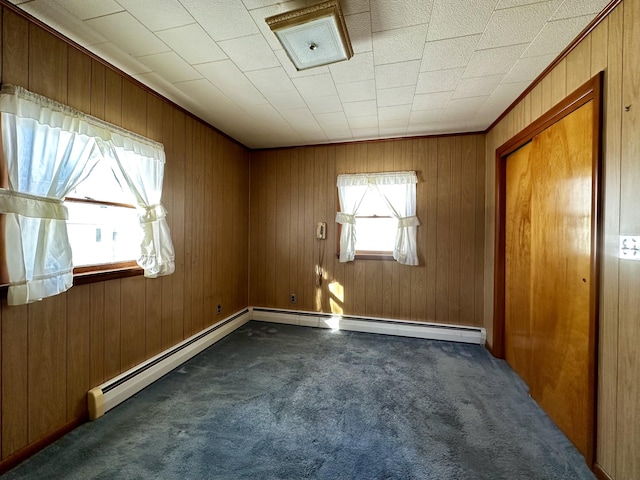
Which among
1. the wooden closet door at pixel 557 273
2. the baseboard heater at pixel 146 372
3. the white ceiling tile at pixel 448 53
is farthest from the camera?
the baseboard heater at pixel 146 372

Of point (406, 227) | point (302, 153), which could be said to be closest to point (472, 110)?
point (406, 227)

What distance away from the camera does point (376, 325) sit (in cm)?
368

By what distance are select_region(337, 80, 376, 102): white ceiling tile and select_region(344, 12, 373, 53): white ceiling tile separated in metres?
0.45

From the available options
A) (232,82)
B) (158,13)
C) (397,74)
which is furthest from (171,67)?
(397,74)

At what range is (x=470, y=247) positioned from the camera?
11.3ft

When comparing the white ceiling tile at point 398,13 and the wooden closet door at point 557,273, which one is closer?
the white ceiling tile at point 398,13

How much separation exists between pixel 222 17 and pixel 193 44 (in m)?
0.36

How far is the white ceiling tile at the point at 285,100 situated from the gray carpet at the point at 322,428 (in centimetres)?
262

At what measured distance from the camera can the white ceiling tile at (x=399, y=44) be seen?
5.70 ft

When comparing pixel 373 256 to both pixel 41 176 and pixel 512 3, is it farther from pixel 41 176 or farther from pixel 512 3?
pixel 41 176

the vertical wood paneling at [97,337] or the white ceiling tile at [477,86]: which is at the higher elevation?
the white ceiling tile at [477,86]

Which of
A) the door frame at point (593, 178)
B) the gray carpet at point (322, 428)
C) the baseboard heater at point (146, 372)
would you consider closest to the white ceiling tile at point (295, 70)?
the door frame at point (593, 178)

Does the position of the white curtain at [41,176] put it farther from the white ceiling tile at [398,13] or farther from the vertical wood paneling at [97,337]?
the white ceiling tile at [398,13]

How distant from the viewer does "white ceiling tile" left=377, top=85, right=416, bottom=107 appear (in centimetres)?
245
